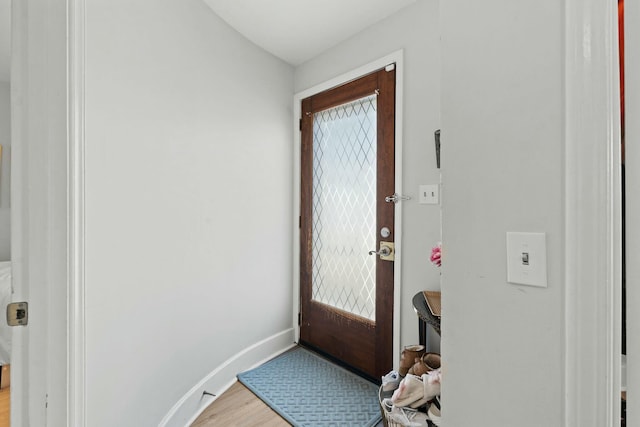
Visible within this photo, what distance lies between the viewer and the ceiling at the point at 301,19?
1.86 m

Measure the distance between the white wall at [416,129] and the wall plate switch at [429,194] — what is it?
27 mm

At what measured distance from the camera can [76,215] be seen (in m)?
1.02

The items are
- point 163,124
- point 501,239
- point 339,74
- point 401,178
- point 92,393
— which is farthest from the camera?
point 339,74

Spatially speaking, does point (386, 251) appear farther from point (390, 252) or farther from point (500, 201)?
point (500, 201)

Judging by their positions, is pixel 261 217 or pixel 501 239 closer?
pixel 501 239

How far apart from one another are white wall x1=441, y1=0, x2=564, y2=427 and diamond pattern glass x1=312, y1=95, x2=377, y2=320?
137 cm

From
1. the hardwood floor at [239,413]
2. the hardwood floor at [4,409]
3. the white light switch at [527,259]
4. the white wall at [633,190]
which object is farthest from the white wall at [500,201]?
the hardwood floor at [4,409]

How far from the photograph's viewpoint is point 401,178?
6.34 ft

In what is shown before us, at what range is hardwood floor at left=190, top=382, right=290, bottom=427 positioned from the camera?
1.72m

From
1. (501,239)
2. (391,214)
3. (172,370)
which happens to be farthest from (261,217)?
(501,239)

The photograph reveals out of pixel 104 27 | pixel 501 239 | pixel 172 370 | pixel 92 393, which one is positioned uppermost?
pixel 104 27

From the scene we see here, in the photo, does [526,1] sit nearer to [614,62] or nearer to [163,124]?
[614,62]

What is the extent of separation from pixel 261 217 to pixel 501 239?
1885 mm

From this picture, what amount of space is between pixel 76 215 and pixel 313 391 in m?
1.70
